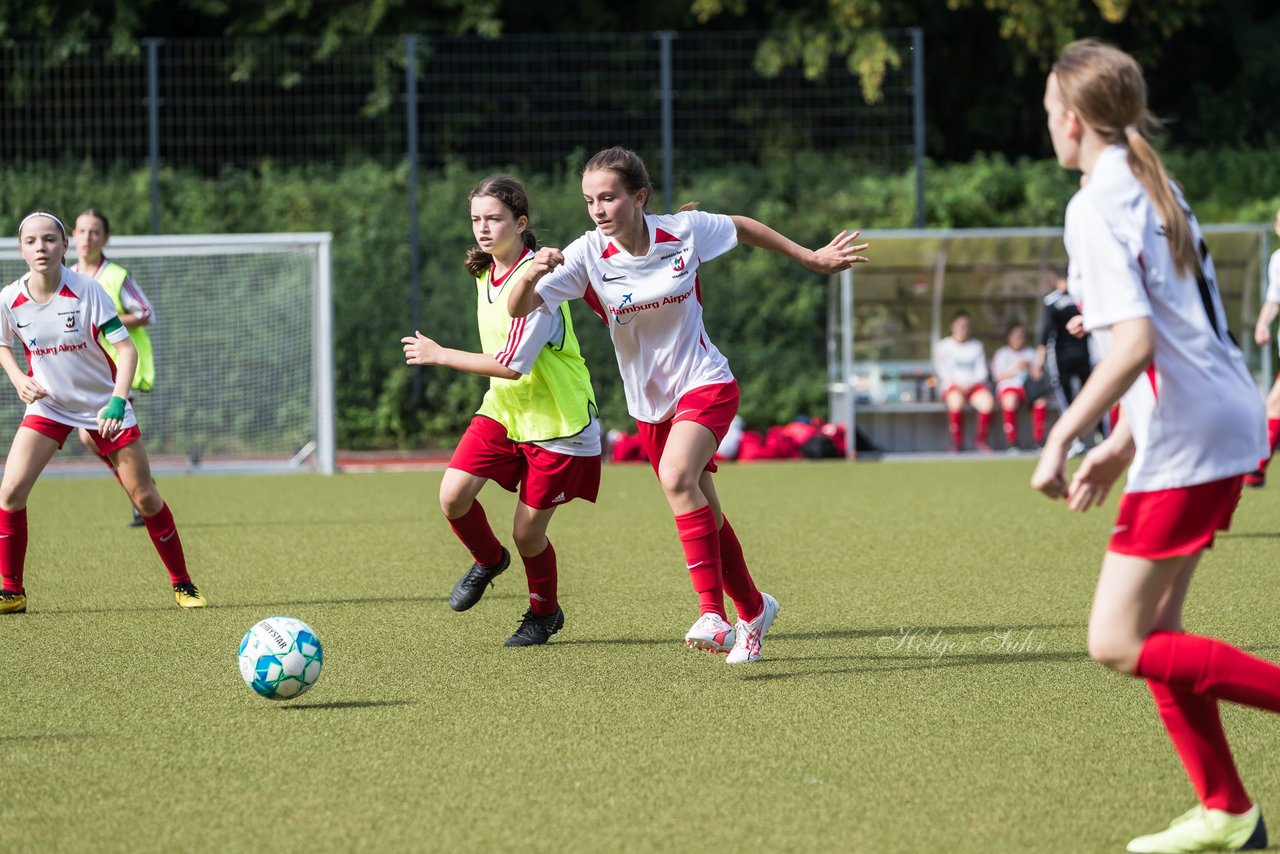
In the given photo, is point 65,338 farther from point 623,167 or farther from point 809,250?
point 809,250

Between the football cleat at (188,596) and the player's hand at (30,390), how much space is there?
3.15 feet

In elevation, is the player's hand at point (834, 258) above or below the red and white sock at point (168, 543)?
above

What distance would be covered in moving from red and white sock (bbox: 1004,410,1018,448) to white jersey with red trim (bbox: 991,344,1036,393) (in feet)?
0.81

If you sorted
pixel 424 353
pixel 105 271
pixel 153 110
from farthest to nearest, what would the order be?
1. pixel 153 110
2. pixel 105 271
3. pixel 424 353

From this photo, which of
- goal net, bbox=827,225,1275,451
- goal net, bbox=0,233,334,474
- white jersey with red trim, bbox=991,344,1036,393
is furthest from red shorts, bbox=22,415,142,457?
white jersey with red trim, bbox=991,344,1036,393

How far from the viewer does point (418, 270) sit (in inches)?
647

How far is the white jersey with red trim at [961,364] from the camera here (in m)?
15.6

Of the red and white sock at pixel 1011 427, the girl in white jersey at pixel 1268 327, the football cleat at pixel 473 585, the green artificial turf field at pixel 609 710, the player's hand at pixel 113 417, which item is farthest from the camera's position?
the red and white sock at pixel 1011 427

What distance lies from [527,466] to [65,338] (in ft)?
7.24

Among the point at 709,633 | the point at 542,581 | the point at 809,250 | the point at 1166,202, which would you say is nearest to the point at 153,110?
the point at 542,581

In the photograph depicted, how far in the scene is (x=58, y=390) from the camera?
6641 millimetres

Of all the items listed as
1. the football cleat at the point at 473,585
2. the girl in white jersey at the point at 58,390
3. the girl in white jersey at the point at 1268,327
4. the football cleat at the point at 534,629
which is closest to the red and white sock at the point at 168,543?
the girl in white jersey at the point at 58,390

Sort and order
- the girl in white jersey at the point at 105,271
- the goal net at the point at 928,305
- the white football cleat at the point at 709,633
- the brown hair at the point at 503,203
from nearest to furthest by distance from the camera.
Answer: the white football cleat at the point at 709,633 < the brown hair at the point at 503,203 < the girl in white jersey at the point at 105,271 < the goal net at the point at 928,305

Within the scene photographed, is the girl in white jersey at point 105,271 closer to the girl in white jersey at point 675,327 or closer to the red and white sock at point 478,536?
the red and white sock at point 478,536
